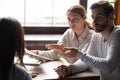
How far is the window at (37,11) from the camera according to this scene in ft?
10.0

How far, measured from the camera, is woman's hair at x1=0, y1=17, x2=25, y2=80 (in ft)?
4.35

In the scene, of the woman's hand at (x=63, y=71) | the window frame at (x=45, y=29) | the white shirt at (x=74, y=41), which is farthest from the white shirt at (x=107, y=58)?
the window frame at (x=45, y=29)

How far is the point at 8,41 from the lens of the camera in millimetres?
1331

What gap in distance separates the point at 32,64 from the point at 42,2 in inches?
42.4

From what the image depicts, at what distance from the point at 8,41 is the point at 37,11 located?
→ 5.91 ft

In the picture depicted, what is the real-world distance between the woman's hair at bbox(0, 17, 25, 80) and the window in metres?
1.73

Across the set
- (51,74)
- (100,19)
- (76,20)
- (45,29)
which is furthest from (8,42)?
(45,29)

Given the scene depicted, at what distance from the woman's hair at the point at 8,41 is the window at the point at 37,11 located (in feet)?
5.68

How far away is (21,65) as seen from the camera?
58.7 inches

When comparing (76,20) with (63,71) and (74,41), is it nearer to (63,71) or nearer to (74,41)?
(74,41)

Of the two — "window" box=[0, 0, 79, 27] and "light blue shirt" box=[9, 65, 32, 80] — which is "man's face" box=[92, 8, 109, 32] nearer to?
"light blue shirt" box=[9, 65, 32, 80]

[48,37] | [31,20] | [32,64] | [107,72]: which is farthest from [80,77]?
[31,20]

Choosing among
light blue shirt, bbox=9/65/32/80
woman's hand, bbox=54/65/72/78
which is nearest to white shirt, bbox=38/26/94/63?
woman's hand, bbox=54/65/72/78

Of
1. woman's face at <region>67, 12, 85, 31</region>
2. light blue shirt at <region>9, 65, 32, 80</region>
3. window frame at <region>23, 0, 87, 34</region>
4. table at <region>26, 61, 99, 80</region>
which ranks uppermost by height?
woman's face at <region>67, 12, 85, 31</region>
